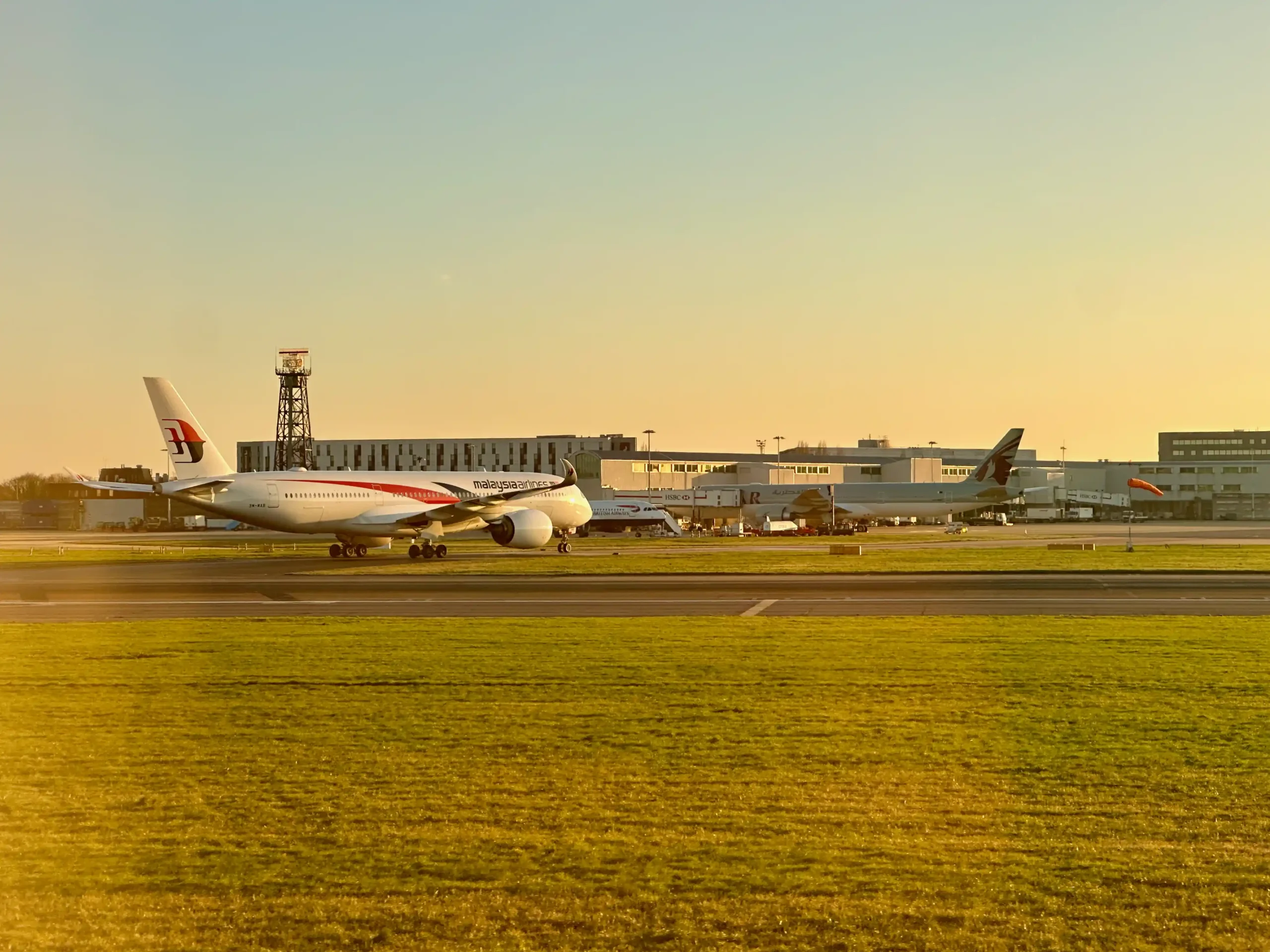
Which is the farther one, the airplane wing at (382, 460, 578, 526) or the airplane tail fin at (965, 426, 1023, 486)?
the airplane tail fin at (965, 426, 1023, 486)

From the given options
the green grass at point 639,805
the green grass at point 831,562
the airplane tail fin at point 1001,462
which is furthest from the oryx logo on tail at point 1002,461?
the green grass at point 639,805

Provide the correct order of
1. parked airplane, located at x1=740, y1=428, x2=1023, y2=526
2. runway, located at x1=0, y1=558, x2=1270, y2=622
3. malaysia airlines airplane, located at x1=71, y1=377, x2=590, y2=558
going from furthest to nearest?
parked airplane, located at x1=740, y1=428, x2=1023, y2=526, malaysia airlines airplane, located at x1=71, y1=377, x2=590, y2=558, runway, located at x1=0, y1=558, x2=1270, y2=622

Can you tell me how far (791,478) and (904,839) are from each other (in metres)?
162

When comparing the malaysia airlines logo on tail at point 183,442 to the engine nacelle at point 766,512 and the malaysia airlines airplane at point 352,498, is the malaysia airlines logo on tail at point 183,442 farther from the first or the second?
the engine nacelle at point 766,512

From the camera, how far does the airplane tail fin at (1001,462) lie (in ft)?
383

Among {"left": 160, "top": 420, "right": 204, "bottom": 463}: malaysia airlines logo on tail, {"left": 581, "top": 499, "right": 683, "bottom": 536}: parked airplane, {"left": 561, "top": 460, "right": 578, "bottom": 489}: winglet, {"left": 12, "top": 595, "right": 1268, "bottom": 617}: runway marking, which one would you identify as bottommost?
{"left": 12, "top": 595, "right": 1268, "bottom": 617}: runway marking

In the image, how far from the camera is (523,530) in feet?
195

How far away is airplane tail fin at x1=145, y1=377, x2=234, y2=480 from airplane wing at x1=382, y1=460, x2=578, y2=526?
8.59 metres

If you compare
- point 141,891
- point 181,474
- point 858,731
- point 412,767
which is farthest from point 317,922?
point 181,474

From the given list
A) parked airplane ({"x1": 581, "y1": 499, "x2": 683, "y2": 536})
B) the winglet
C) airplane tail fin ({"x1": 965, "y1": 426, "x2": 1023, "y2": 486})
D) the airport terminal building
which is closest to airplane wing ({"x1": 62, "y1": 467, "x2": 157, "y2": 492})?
the winglet

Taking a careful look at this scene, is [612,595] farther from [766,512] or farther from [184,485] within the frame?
[766,512]

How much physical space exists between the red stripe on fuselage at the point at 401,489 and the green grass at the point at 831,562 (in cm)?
312

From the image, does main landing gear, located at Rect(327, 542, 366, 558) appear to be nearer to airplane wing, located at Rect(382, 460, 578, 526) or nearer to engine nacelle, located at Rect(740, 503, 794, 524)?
airplane wing, located at Rect(382, 460, 578, 526)

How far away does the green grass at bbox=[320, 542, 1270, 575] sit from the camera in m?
50.0
